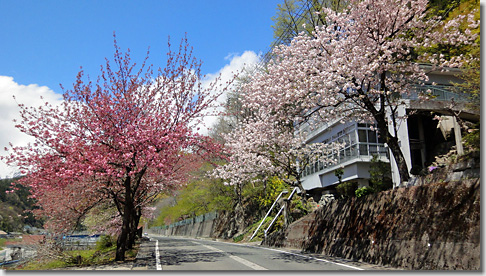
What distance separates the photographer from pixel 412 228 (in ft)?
36.4

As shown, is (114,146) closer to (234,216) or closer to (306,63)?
(306,63)

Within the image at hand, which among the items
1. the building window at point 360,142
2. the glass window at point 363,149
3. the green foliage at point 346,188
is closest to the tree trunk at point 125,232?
the green foliage at point 346,188

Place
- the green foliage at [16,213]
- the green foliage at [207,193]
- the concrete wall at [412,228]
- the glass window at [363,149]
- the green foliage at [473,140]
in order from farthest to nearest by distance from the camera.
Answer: the green foliage at [207,193]
the glass window at [363,149]
the green foliage at [16,213]
the green foliage at [473,140]
the concrete wall at [412,228]

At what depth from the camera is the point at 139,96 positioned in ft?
46.4

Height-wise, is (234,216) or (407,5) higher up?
(407,5)

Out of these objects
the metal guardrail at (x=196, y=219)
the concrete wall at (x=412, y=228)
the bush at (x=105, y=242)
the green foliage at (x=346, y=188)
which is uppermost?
the green foliage at (x=346, y=188)

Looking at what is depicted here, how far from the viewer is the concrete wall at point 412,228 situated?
9.18m

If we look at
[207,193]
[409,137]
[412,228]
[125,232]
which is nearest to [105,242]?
[207,193]

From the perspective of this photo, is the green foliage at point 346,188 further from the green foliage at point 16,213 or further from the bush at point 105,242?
the green foliage at point 16,213

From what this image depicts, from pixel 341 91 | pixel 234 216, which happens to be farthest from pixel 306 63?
pixel 234 216

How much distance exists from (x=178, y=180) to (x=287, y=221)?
7294 millimetres

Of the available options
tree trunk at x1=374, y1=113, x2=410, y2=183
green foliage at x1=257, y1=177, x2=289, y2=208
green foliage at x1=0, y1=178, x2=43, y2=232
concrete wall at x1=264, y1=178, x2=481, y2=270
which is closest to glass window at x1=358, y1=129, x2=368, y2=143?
green foliage at x1=257, y1=177, x2=289, y2=208

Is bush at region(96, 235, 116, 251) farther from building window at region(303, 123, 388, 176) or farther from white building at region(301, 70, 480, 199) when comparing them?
building window at region(303, 123, 388, 176)

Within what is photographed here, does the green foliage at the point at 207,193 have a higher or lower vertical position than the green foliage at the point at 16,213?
higher
